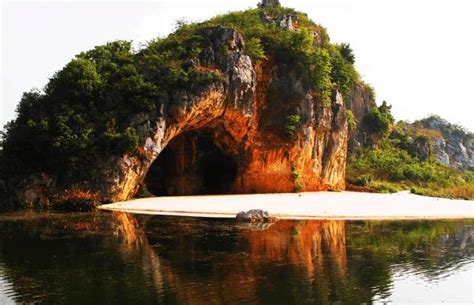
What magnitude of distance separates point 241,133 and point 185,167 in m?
4.94

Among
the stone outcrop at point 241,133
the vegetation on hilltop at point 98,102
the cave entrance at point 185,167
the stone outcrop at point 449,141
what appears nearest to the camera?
the vegetation on hilltop at point 98,102

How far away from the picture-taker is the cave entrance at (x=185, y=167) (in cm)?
3716

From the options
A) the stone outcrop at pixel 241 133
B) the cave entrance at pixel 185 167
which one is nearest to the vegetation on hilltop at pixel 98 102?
the stone outcrop at pixel 241 133

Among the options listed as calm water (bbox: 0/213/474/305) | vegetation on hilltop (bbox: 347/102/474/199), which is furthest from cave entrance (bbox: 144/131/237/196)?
calm water (bbox: 0/213/474/305)

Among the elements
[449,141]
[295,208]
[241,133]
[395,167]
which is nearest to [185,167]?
[241,133]

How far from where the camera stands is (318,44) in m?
44.3

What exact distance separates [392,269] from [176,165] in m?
25.3

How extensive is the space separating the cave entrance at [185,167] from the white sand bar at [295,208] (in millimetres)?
6469

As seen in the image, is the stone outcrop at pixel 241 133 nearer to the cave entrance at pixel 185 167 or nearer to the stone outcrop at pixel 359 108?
the cave entrance at pixel 185 167

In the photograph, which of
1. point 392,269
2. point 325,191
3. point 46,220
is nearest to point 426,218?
point 392,269

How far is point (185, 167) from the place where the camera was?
Answer: 1478 inches

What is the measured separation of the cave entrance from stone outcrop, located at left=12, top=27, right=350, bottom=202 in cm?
7

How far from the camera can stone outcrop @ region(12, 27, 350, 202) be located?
3189cm

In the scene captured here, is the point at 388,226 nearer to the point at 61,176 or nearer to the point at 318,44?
the point at 61,176
